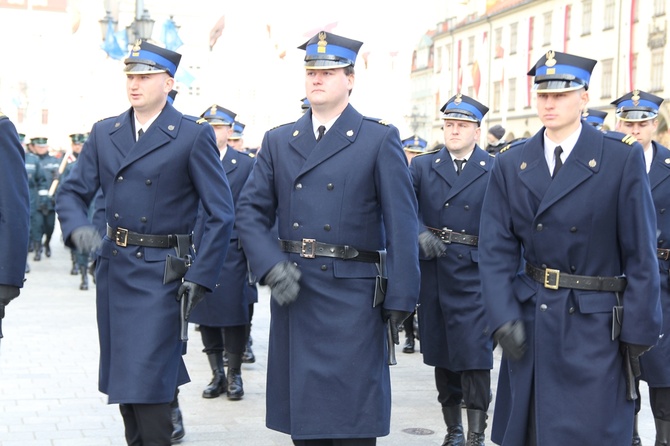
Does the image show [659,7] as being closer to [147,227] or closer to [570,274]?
[147,227]

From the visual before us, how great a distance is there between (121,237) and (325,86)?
1.37 metres

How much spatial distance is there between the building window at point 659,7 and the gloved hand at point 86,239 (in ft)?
146

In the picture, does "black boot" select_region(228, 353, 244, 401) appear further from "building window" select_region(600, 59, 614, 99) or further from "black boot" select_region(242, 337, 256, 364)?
"building window" select_region(600, 59, 614, 99)

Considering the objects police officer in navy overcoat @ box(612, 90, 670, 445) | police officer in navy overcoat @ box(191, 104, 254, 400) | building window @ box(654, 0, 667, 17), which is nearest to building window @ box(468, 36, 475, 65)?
building window @ box(654, 0, 667, 17)

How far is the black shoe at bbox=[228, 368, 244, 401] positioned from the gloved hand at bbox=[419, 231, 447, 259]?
81.8 inches

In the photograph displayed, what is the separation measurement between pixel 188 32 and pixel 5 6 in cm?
3357

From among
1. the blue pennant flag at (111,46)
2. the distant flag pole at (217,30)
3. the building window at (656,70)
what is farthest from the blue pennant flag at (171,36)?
the building window at (656,70)

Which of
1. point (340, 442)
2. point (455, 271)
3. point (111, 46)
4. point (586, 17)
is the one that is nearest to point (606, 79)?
point (586, 17)

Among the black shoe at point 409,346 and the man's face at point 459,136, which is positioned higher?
the man's face at point 459,136

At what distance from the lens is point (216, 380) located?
351 inches

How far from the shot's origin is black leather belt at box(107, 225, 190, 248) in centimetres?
583

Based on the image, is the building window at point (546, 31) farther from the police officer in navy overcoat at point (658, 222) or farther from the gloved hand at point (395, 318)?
the gloved hand at point (395, 318)

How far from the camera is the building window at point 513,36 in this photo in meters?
65.2

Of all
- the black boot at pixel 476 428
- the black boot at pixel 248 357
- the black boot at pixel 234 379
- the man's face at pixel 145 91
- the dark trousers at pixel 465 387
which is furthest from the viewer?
the black boot at pixel 248 357
